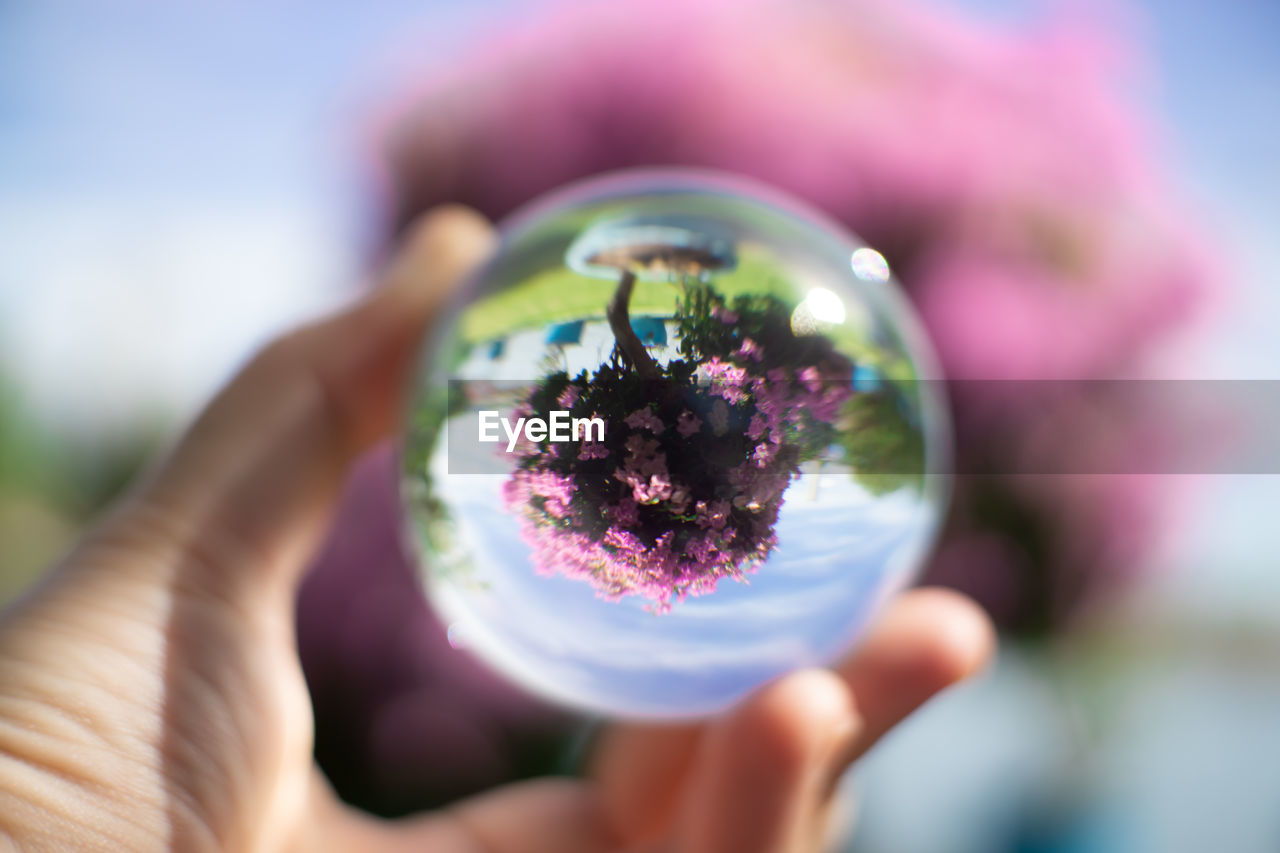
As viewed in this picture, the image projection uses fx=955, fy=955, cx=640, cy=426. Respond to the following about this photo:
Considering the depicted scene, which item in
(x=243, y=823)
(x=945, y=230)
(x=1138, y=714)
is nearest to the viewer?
(x=243, y=823)

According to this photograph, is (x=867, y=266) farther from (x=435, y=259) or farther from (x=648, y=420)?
(x=435, y=259)

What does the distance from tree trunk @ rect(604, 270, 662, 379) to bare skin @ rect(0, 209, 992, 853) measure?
10.5 inches

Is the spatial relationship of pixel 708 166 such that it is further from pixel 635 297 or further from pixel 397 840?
pixel 397 840

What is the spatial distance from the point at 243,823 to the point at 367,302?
0.41 metres

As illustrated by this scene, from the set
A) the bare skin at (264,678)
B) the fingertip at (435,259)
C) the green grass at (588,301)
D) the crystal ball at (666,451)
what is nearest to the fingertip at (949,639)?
the bare skin at (264,678)

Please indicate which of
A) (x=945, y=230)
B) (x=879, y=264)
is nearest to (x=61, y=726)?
(x=879, y=264)

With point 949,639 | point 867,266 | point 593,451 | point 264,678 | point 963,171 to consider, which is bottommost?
point 264,678

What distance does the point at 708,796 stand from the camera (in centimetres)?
68

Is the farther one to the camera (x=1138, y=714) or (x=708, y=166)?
(x=1138, y=714)

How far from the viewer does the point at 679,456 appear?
0.52 meters

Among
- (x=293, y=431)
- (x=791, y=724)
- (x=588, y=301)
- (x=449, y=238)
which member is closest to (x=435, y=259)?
(x=449, y=238)

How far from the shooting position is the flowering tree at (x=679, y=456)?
1.71 ft

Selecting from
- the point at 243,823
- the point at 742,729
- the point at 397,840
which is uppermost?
the point at 742,729

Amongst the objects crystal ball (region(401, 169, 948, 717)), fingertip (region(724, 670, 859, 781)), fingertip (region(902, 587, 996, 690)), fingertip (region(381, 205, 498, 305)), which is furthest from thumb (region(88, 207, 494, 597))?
fingertip (region(902, 587, 996, 690))
